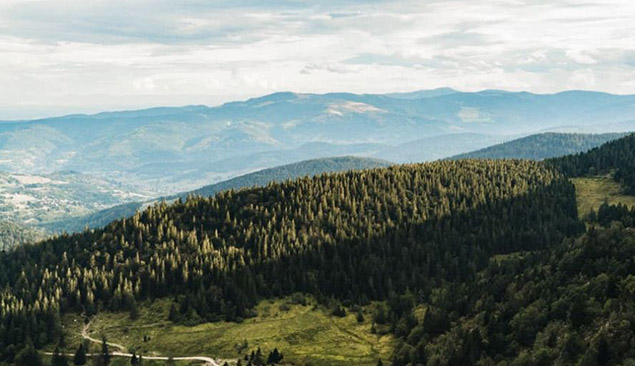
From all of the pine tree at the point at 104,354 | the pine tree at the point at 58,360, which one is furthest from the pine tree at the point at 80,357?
the pine tree at the point at 104,354

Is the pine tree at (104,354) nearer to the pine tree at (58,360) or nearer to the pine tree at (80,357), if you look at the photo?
the pine tree at (80,357)

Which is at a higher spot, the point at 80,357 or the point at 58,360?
the point at 80,357

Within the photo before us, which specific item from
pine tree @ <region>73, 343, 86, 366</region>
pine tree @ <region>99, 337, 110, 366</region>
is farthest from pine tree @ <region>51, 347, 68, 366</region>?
pine tree @ <region>99, 337, 110, 366</region>

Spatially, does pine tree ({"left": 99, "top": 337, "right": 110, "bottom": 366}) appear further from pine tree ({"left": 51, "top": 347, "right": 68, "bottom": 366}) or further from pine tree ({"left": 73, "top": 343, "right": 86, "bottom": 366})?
pine tree ({"left": 51, "top": 347, "right": 68, "bottom": 366})

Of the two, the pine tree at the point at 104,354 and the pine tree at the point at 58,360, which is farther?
the pine tree at the point at 104,354

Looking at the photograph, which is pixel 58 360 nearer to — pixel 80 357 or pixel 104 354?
pixel 80 357

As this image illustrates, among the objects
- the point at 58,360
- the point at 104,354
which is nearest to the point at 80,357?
the point at 58,360

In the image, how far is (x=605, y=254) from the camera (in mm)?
161250

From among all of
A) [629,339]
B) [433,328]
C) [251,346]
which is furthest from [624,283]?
[251,346]

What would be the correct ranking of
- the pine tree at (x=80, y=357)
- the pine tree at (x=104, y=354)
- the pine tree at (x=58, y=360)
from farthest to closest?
the pine tree at (x=80, y=357), the pine tree at (x=104, y=354), the pine tree at (x=58, y=360)

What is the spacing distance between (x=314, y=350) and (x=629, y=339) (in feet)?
338

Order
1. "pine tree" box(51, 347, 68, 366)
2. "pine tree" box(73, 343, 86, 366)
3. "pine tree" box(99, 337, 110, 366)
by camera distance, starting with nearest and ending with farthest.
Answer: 1. "pine tree" box(51, 347, 68, 366)
2. "pine tree" box(99, 337, 110, 366)
3. "pine tree" box(73, 343, 86, 366)

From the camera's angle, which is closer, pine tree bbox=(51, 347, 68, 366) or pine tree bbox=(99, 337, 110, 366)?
pine tree bbox=(51, 347, 68, 366)

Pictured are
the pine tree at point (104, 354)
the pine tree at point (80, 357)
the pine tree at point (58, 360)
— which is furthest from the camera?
the pine tree at point (80, 357)
